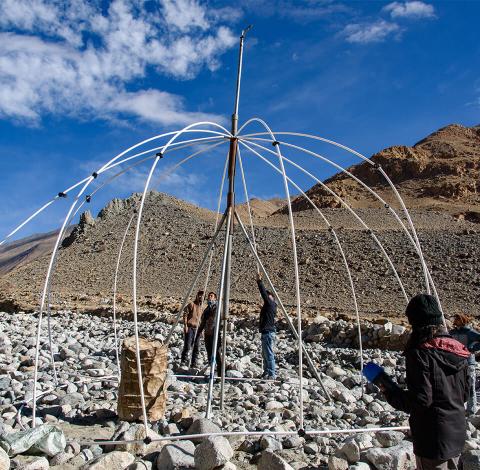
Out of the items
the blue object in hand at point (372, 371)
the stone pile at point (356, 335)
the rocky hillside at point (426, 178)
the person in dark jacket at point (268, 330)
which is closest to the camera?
the blue object in hand at point (372, 371)

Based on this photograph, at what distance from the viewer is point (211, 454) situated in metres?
4.54

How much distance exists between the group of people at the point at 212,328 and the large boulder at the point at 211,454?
3166 mm

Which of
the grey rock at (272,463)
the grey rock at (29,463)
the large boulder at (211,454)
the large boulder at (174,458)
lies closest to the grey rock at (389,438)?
the grey rock at (272,463)

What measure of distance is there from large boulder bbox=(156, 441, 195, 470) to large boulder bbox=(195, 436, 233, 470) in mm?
116

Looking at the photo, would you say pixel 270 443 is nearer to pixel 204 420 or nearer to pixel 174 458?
pixel 204 420

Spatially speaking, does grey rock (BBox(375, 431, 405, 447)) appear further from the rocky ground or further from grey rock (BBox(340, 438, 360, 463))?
grey rock (BBox(340, 438, 360, 463))

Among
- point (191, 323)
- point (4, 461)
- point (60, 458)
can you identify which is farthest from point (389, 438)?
point (191, 323)

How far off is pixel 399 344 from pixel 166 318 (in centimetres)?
1079

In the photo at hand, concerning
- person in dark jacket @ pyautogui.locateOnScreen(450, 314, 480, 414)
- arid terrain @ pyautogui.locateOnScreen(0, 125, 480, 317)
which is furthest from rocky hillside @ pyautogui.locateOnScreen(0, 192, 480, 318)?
person in dark jacket @ pyautogui.locateOnScreen(450, 314, 480, 414)

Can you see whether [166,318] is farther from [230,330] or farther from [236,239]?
[236,239]

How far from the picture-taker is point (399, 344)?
14070 mm

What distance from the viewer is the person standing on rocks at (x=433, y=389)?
2.99m

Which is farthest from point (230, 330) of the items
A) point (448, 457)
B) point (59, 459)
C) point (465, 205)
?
point (465, 205)

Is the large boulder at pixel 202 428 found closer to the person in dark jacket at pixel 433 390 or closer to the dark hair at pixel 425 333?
the person in dark jacket at pixel 433 390
